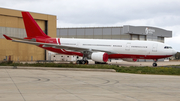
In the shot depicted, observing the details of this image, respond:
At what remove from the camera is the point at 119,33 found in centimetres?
5272

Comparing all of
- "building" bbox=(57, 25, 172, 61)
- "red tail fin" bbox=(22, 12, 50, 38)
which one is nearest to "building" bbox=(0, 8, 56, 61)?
"red tail fin" bbox=(22, 12, 50, 38)

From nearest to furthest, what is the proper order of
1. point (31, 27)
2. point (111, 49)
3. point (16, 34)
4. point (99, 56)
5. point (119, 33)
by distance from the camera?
point (99, 56)
point (111, 49)
point (31, 27)
point (16, 34)
point (119, 33)

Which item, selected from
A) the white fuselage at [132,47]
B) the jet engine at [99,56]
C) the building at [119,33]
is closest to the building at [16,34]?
the building at [119,33]

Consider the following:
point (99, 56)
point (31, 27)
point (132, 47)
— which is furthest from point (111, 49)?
point (31, 27)

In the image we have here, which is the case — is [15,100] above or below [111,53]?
below

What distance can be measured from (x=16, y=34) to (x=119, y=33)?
72.3 feet

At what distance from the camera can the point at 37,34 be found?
35312 millimetres

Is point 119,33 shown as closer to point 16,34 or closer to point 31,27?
point 16,34

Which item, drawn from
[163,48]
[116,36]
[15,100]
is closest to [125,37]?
[116,36]

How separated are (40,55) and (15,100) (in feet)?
131

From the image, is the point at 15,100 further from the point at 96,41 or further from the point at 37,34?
the point at 37,34

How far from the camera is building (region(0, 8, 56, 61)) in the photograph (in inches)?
1624

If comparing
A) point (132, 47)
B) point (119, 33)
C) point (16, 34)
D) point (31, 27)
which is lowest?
point (132, 47)

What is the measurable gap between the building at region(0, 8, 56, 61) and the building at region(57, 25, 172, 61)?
39.0ft
